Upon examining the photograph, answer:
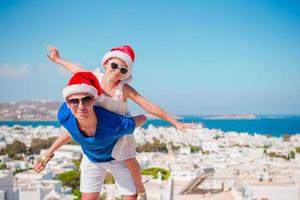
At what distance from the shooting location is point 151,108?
5.81 feet

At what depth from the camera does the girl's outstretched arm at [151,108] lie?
1.72m

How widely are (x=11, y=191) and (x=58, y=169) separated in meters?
9.35

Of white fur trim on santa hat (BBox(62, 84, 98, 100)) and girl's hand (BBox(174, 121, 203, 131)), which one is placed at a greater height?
white fur trim on santa hat (BBox(62, 84, 98, 100))

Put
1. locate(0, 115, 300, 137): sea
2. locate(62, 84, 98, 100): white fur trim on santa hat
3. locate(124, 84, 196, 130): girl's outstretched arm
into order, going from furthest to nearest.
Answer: locate(0, 115, 300, 137): sea, locate(124, 84, 196, 130): girl's outstretched arm, locate(62, 84, 98, 100): white fur trim on santa hat

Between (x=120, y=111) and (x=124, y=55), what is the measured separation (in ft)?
0.73

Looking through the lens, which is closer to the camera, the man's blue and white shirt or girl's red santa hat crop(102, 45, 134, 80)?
the man's blue and white shirt

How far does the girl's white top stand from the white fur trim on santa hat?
0.10 metres

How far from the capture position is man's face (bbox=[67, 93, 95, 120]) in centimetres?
161

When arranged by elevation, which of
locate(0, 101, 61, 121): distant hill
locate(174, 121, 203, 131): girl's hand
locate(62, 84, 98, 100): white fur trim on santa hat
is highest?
locate(0, 101, 61, 121): distant hill

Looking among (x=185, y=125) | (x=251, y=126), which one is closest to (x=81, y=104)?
(x=185, y=125)

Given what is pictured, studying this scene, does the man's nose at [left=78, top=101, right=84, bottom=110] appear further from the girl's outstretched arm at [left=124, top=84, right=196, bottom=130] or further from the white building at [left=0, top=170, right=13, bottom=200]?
the white building at [left=0, top=170, right=13, bottom=200]

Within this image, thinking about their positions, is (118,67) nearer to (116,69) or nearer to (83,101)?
(116,69)

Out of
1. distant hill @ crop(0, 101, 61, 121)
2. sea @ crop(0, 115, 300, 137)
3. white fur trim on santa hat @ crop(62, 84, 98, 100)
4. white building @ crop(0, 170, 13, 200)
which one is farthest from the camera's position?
distant hill @ crop(0, 101, 61, 121)

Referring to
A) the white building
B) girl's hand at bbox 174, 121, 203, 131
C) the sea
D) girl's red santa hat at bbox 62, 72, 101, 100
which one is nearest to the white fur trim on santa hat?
girl's red santa hat at bbox 62, 72, 101, 100
